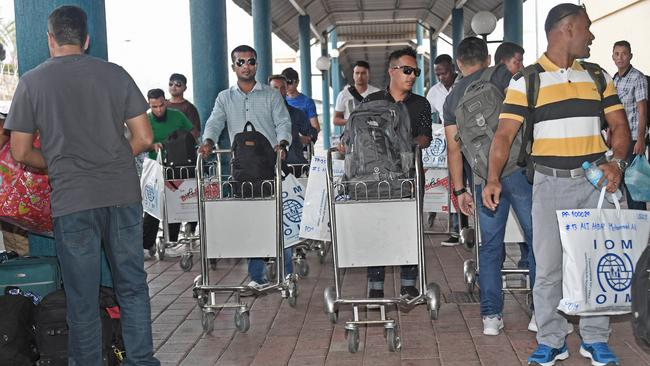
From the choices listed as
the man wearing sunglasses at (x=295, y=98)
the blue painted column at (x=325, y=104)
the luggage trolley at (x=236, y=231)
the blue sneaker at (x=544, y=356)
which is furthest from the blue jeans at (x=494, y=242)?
the blue painted column at (x=325, y=104)

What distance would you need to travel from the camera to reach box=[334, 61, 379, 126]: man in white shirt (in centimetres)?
946

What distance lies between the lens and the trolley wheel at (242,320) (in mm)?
5754

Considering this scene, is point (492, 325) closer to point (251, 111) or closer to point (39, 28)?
point (251, 111)

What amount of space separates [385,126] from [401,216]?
1.92ft

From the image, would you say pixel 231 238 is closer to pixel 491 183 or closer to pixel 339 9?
pixel 491 183

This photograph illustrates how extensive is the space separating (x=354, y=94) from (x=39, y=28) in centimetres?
467

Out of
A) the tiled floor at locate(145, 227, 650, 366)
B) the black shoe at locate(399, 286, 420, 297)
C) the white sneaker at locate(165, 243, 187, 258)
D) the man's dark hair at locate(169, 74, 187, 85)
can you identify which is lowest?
the tiled floor at locate(145, 227, 650, 366)

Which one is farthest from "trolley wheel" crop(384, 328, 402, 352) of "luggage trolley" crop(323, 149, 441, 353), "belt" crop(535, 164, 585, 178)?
"belt" crop(535, 164, 585, 178)

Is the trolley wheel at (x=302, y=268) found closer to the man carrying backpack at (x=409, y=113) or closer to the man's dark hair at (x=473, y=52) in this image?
the man carrying backpack at (x=409, y=113)

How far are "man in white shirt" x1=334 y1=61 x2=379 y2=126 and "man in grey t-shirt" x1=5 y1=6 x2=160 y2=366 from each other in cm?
509

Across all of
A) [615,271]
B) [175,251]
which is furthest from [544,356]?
[175,251]

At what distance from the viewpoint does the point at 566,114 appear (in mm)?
4461

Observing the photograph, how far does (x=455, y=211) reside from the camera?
9.95m

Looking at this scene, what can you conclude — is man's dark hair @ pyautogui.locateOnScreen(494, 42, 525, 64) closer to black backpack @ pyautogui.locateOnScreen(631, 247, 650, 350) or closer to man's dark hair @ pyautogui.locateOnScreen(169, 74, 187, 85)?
black backpack @ pyautogui.locateOnScreen(631, 247, 650, 350)
